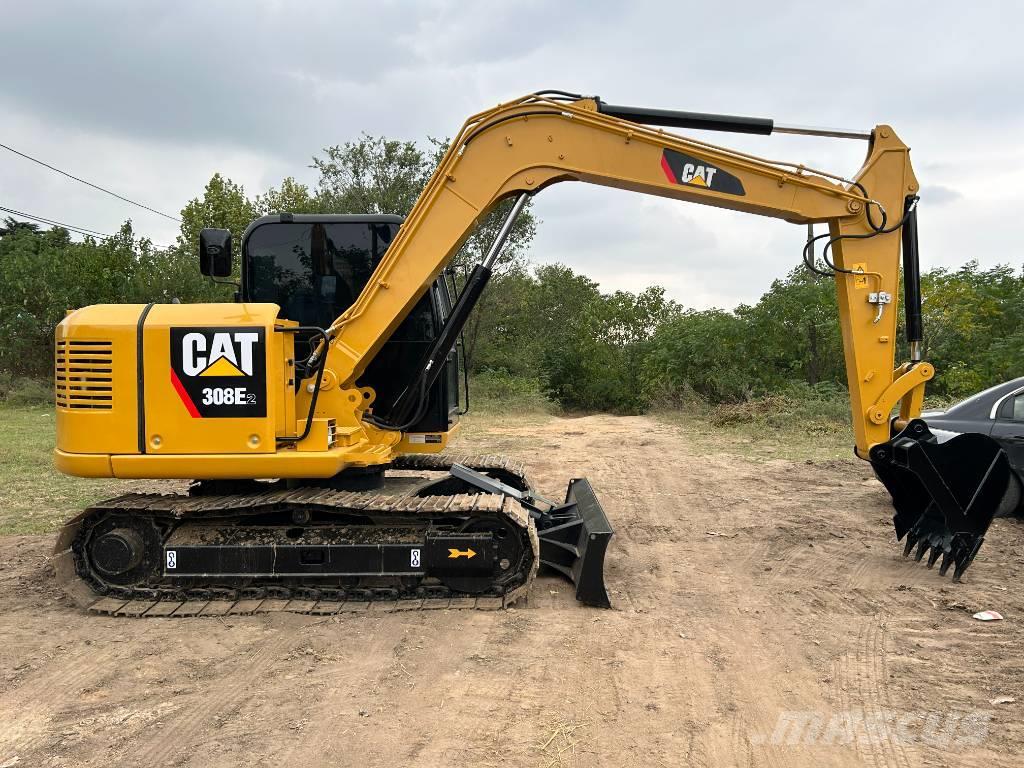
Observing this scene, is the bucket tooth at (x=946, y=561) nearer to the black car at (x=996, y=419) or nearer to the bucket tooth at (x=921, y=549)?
the bucket tooth at (x=921, y=549)

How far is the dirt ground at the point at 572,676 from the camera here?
11.0 ft

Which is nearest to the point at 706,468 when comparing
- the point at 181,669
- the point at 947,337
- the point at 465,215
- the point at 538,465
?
the point at 538,465

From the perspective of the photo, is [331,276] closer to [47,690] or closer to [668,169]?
[668,169]

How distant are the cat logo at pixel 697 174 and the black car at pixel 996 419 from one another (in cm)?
376

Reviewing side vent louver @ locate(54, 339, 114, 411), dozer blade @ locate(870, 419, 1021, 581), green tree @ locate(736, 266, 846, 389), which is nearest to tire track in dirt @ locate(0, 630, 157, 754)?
side vent louver @ locate(54, 339, 114, 411)

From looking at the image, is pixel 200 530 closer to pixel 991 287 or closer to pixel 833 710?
pixel 833 710

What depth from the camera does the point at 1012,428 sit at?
304 inches

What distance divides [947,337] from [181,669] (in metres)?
20.8

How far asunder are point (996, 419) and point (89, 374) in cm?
812

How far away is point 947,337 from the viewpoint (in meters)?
20.2

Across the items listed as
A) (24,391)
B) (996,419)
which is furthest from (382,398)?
(24,391)

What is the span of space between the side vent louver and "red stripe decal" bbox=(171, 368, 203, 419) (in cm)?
41

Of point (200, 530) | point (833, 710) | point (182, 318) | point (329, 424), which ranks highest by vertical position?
point (182, 318)

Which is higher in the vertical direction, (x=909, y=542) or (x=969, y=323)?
(x=969, y=323)
